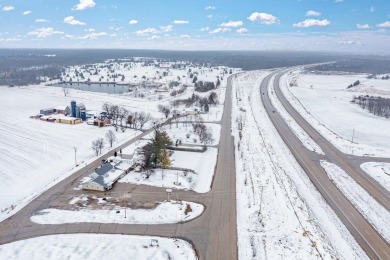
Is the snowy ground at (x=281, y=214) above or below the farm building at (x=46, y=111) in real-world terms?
below

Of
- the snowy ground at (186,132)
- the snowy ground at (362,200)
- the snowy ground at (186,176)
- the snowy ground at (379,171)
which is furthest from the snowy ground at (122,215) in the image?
the snowy ground at (186,132)

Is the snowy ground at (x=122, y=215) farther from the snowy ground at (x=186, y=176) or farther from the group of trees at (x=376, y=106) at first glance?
the group of trees at (x=376, y=106)

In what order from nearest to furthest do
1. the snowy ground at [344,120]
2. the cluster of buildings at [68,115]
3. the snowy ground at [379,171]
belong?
the snowy ground at [379,171] < the snowy ground at [344,120] < the cluster of buildings at [68,115]

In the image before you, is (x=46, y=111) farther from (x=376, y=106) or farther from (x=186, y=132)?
(x=376, y=106)

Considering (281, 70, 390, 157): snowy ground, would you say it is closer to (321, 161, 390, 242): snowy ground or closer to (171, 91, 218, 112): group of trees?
(321, 161, 390, 242): snowy ground

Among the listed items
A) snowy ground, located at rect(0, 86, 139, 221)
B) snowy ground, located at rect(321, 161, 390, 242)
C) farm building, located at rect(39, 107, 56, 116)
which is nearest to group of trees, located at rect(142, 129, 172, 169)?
snowy ground, located at rect(0, 86, 139, 221)

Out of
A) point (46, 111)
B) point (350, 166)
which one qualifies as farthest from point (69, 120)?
point (350, 166)

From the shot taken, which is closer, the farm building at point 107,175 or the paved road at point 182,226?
the paved road at point 182,226
